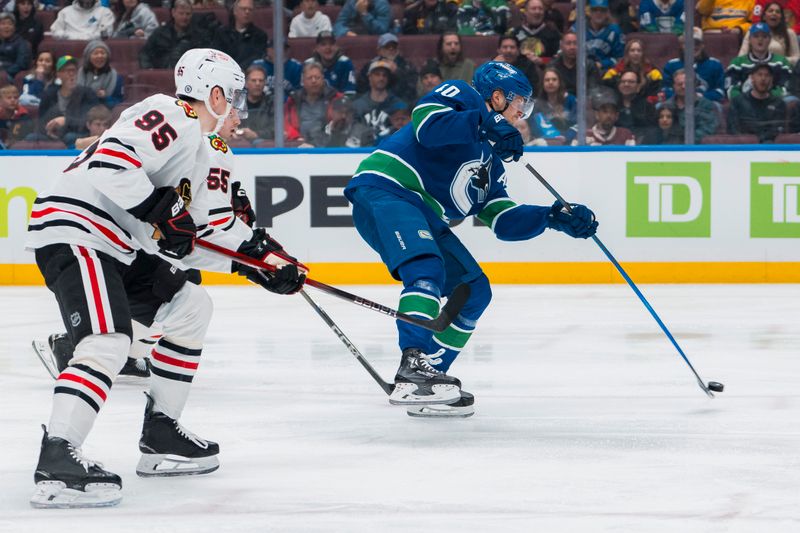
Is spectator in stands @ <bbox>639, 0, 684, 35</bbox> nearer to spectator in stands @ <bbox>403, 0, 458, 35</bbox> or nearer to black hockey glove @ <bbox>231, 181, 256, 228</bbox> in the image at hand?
spectator in stands @ <bbox>403, 0, 458, 35</bbox>

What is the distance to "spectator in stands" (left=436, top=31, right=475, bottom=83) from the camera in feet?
27.0

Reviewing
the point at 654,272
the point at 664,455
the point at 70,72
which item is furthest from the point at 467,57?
the point at 664,455

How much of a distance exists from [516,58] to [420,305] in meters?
4.76

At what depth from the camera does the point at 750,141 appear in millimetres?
8031

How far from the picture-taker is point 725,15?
26.6ft

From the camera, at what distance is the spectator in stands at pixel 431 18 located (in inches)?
328

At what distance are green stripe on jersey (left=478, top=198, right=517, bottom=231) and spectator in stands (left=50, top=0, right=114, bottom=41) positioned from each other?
5029 millimetres

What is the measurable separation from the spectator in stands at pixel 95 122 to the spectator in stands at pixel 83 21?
2.00ft

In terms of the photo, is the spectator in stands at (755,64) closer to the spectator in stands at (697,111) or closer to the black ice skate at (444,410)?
the spectator in stands at (697,111)

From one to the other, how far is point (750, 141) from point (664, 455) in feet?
17.2

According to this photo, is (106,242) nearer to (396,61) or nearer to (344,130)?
(344,130)

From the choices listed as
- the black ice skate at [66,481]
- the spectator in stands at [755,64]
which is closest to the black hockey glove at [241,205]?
the black ice skate at [66,481]

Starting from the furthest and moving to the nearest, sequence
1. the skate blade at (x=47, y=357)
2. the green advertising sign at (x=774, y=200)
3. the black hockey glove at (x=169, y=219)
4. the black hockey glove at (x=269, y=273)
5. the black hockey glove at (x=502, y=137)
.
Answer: the green advertising sign at (x=774, y=200), the skate blade at (x=47, y=357), the black hockey glove at (x=502, y=137), the black hockey glove at (x=269, y=273), the black hockey glove at (x=169, y=219)

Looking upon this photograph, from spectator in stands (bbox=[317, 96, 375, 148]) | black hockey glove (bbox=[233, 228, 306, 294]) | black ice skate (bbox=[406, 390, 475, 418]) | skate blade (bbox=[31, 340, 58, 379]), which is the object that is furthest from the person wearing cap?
black hockey glove (bbox=[233, 228, 306, 294])
